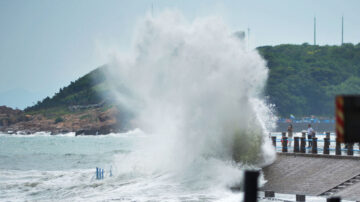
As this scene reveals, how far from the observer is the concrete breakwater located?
21062 mm

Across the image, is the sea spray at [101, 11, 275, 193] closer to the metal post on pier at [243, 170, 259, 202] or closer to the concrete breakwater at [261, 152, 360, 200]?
the concrete breakwater at [261, 152, 360, 200]

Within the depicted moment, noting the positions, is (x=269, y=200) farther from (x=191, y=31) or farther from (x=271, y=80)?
(x=271, y=80)

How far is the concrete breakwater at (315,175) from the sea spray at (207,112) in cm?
136

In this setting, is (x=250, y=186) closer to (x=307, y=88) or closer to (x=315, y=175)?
(x=315, y=175)

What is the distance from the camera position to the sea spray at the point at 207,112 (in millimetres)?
27094

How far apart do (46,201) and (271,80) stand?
165 meters

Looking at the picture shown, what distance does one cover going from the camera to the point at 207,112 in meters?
28.3

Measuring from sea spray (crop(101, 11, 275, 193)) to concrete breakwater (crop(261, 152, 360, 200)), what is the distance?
4.45ft

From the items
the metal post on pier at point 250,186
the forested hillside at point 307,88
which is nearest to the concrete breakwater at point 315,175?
the metal post on pier at point 250,186

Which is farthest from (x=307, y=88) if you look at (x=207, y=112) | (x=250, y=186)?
(x=250, y=186)

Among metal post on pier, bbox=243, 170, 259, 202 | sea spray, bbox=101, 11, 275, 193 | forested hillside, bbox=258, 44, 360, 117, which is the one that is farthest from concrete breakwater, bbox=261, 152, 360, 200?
forested hillside, bbox=258, 44, 360, 117

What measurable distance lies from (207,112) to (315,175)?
266 inches

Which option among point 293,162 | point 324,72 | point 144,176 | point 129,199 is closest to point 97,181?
point 144,176

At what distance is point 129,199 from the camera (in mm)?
22609
